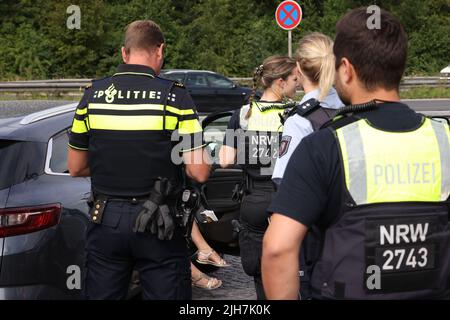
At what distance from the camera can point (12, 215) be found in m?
3.25

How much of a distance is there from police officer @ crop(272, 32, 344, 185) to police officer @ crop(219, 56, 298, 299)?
0.28 metres

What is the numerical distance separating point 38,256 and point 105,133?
2.59 feet

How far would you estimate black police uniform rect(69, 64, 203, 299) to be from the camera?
292 centimetres

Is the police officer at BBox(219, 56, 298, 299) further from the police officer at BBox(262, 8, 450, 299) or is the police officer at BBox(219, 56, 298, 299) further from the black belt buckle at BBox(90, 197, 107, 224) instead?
the police officer at BBox(262, 8, 450, 299)

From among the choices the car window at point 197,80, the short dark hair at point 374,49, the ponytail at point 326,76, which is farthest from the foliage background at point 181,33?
the short dark hair at point 374,49

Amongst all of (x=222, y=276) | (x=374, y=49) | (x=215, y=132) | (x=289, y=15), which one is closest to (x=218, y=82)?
(x=289, y=15)

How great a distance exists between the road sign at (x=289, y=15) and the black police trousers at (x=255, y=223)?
11.2 metres

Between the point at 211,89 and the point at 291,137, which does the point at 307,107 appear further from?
the point at 211,89

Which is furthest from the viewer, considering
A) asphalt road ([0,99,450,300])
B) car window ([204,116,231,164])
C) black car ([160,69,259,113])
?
black car ([160,69,259,113])

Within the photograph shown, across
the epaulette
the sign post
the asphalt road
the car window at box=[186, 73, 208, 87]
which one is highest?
the sign post

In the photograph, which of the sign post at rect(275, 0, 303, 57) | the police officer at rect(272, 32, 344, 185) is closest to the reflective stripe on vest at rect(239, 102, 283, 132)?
the police officer at rect(272, 32, 344, 185)

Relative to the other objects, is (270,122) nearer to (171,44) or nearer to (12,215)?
(12,215)
